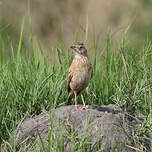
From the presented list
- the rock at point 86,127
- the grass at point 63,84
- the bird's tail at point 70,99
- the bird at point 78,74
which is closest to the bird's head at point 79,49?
the bird at point 78,74

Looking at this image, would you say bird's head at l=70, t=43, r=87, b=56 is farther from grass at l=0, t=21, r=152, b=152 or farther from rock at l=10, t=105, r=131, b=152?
rock at l=10, t=105, r=131, b=152

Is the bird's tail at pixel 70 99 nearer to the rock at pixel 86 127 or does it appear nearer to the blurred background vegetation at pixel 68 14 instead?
the rock at pixel 86 127

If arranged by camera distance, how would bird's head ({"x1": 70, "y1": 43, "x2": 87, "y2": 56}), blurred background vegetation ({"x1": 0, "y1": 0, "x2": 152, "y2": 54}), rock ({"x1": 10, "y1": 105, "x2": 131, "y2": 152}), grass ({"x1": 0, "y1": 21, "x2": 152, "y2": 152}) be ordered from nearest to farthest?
rock ({"x1": 10, "y1": 105, "x2": 131, "y2": 152}) < grass ({"x1": 0, "y1": 21, "x2": 152, "y2": 152}) < bird's head ({"x1": 70, "y1": 43, "x2": 87, "y2": 56}) < blurred background vegetation ({"x1": 0, "y1": 0, "x2": 152, "y2": 54})

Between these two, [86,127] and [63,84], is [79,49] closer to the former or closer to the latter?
[63,84]

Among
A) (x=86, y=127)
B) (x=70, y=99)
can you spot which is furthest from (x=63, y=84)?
(x=86, y=127)

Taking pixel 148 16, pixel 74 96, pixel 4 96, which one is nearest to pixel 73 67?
pixel 74 96

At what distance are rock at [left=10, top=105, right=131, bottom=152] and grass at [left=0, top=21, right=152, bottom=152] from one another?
15 centimetres

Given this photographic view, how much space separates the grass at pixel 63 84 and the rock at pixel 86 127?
15 cm

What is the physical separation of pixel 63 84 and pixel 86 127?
5.16ft

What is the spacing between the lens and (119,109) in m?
6.84

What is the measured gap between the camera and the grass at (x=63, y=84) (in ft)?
22.5

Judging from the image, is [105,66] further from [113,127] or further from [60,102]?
[113,127]

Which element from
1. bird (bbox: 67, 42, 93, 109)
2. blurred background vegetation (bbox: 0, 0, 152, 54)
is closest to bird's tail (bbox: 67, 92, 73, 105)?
bird (bbox: 67, 42, 93, 109)

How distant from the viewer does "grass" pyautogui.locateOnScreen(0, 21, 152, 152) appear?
22.5ft
